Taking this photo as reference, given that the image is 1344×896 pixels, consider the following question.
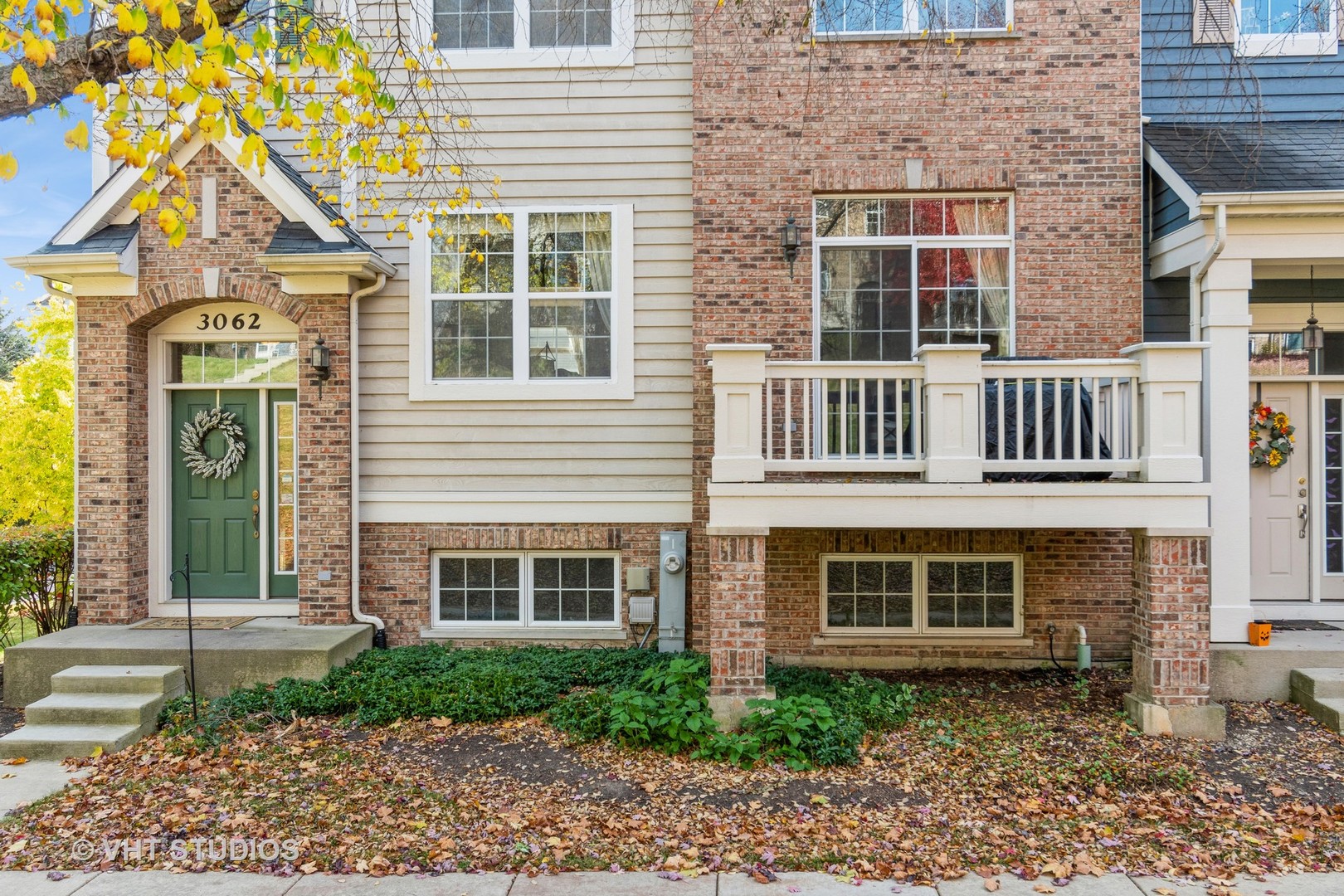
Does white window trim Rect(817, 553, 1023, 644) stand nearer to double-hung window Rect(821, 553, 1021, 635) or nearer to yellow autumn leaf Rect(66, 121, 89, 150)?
double-hung window Rect(821, 553, 1021, 635)

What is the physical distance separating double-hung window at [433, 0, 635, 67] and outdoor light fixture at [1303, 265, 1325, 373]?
635cm

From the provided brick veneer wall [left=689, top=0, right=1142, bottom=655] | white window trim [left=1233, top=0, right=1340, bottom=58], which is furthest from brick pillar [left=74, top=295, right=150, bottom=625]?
white window trim [left=1233, top=0, right=1340, bottom=58]

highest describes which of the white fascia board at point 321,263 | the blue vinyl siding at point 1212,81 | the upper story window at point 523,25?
the upper story window at point 523,25

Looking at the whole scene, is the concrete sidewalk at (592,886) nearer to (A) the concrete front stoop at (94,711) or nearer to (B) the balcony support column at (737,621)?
(B) the balcony support column at (737,621)

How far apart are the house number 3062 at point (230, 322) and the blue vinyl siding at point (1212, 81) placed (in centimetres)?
836

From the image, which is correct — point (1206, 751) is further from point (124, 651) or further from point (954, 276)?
point (124, 651)

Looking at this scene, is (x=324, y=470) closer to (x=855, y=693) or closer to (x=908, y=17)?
(x=855, y=693)

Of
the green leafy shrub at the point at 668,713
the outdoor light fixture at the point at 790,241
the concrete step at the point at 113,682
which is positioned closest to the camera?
the green leafy shrub at the point at 668,713

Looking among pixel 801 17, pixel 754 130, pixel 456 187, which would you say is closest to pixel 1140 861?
pixel 754 130

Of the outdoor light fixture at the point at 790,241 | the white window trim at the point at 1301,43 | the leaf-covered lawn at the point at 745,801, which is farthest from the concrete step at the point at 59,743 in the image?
the white window trim at the point at 1301,43

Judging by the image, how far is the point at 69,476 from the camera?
982 cm

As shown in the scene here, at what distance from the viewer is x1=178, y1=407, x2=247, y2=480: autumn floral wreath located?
7.33 meters

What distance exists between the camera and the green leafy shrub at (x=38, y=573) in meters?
6.96

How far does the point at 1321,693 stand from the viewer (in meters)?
5.72
